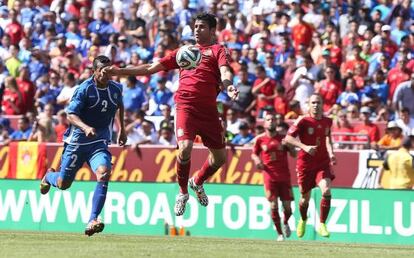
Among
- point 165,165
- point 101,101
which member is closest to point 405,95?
point 165,165

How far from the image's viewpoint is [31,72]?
30250 millimetres

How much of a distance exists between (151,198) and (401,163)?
5.08 metres

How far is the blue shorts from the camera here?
1725 cm

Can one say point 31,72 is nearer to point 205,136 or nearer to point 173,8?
point 173,8

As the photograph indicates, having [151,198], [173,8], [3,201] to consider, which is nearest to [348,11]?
[173,8]

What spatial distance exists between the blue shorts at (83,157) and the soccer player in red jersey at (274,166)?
20.9 feet

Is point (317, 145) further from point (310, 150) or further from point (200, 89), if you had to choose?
point (200, 89)

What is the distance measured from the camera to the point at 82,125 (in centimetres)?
1689

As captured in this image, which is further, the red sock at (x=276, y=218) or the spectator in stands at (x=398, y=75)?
the spectator in stands at (x=398, y=75)

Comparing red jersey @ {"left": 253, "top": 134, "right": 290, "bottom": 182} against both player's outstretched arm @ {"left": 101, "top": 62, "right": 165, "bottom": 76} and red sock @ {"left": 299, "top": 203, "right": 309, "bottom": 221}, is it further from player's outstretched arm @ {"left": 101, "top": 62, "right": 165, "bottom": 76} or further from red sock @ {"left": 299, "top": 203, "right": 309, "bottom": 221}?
player's outstretched arm @ {"left": 101, "top": 62, "right": 165, "bottom": 76}

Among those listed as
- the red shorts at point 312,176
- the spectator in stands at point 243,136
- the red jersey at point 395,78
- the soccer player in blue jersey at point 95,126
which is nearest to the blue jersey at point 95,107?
the soccer player in blue jersey at point 95,126

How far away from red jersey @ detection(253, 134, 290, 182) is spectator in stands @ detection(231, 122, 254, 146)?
6.07ft

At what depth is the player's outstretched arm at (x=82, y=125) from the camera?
16.5m

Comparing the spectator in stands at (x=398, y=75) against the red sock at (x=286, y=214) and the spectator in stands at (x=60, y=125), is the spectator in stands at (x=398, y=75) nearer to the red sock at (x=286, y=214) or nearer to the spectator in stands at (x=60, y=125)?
the red sock at (x=286, y=214)
